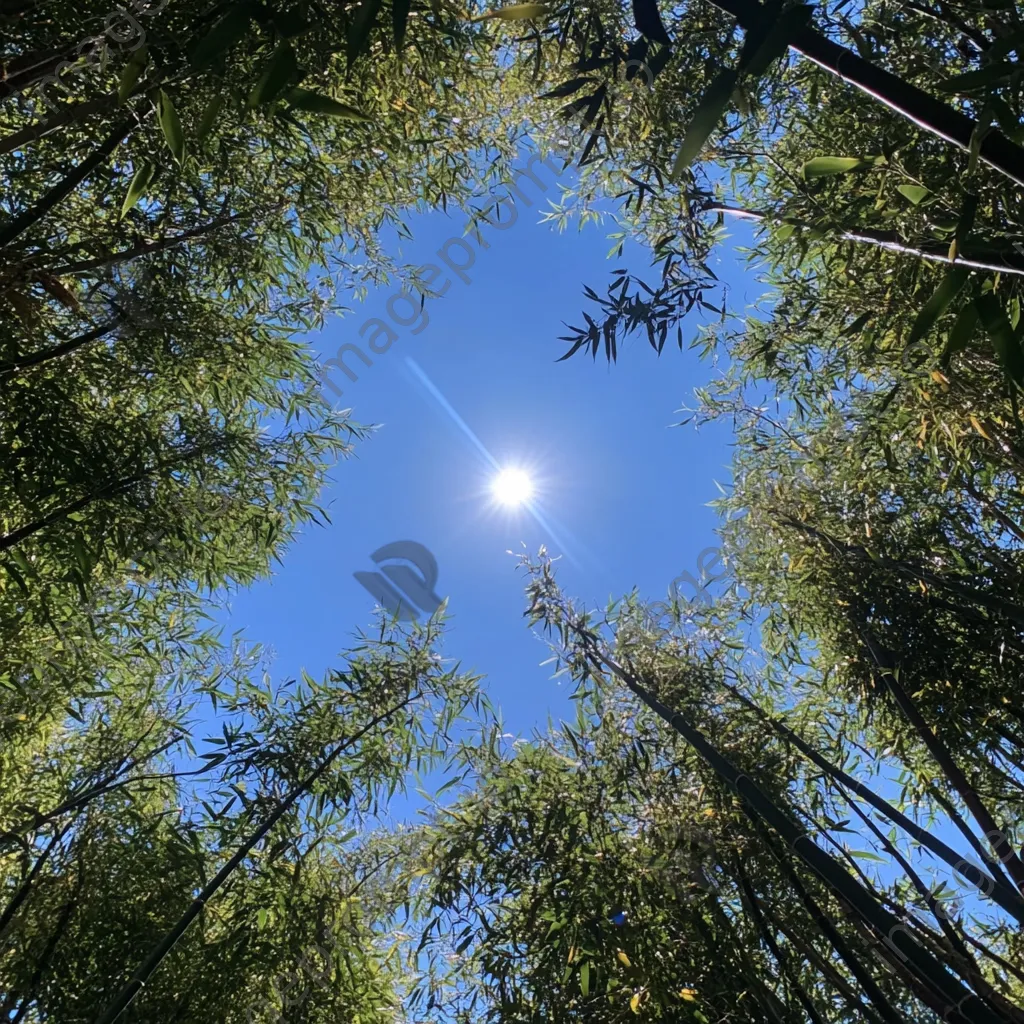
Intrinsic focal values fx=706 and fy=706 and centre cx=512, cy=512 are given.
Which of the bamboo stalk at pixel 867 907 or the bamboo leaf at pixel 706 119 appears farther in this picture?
the bamboo stalk at pixel 867 907

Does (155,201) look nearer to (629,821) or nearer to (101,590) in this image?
(101,590)

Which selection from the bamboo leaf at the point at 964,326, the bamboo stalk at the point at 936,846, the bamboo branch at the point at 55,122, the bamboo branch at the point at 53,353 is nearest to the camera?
the bamboo leaf at the point at 964,326

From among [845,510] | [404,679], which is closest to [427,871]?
[404,679]

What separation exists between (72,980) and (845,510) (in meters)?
3.48

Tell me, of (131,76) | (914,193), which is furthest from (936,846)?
(131,76)

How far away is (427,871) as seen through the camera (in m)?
2.66

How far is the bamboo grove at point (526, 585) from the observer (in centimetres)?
207

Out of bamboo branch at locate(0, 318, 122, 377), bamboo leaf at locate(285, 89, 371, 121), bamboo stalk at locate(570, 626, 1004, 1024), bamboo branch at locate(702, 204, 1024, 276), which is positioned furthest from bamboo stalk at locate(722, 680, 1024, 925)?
bamboo branch at locate(0, 318, 122, 377)

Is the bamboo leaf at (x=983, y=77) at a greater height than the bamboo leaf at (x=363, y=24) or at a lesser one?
lesser

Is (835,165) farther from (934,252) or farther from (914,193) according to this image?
(934,252)

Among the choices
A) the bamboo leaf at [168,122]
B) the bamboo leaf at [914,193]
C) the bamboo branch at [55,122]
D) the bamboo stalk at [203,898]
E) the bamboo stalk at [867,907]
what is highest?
A: the bamboo branch at [55,122]

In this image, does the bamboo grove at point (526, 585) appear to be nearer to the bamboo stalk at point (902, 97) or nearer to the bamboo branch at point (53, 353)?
the bamboo branch at point (53, 353)

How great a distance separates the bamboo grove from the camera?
2.07 meters

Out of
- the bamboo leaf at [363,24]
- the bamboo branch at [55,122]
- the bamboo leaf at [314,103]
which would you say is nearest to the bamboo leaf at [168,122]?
the bamboo leaf at [314,103]
